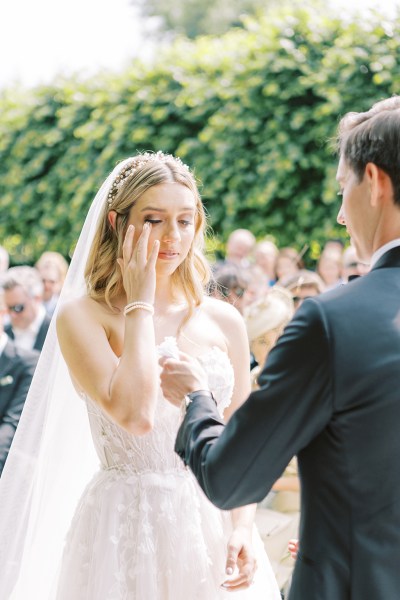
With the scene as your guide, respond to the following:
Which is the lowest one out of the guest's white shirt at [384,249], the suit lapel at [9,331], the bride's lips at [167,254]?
the suit lapel at [9,331]

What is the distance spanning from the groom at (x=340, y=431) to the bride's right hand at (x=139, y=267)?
3.48 feet

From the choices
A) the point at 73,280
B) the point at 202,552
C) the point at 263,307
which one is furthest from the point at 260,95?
the point at 202,552

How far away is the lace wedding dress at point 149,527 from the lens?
3092 mm

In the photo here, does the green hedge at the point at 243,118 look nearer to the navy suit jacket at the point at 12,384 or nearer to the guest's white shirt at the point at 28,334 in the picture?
the guest's white shirt at the point at 28,334

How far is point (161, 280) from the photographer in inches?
142

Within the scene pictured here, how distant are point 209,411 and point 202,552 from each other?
1.01 metres

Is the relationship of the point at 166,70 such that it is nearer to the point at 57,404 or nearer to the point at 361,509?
the point at 57,404

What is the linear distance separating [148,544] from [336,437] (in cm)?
127

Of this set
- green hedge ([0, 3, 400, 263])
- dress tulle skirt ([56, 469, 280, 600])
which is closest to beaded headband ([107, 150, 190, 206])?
dress tulle skirt ([56, 469, 280, 600])

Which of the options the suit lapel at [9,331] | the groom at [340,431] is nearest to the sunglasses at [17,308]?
the suit lapel at [9,331]

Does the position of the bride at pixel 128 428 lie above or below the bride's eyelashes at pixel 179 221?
below

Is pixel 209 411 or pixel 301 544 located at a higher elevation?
pixel 209 411

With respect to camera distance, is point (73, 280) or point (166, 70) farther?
point (166, 70)

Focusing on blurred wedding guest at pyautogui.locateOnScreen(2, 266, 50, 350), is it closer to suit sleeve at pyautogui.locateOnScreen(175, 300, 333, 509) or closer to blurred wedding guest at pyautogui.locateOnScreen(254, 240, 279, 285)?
blurred wedding guest at pyautogui.locateOnScreen(254, 240, 279, 285)
